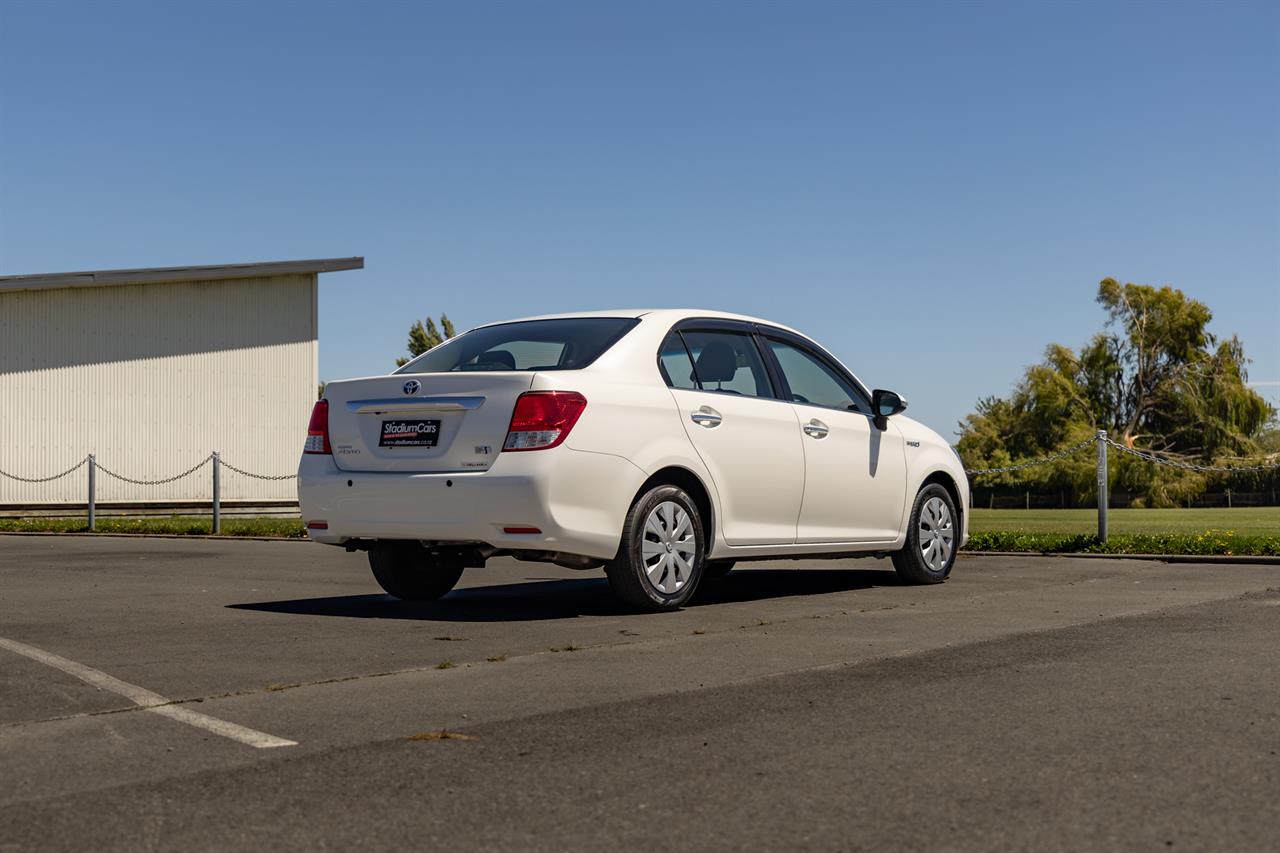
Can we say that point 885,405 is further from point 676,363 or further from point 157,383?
point 157,383

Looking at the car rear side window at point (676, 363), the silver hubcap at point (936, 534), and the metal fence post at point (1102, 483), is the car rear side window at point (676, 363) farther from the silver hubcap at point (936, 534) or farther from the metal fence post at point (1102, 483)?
the metal fence post at point (1102, 483)

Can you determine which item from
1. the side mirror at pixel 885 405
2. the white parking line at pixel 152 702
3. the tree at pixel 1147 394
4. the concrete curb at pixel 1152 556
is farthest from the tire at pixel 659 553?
the tree at pixel 1147 394

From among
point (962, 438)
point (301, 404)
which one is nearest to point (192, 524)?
point (301, 404)

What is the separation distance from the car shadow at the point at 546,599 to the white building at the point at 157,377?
19.6 meters

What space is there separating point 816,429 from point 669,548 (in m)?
1.69

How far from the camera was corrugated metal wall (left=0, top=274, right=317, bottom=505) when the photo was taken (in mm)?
27031

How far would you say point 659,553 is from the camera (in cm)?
796

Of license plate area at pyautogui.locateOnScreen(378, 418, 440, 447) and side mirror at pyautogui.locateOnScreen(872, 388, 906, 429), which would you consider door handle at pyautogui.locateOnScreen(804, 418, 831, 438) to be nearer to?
side mirror at pyautogui.locateOnScreen(872, 388, 906, 429)

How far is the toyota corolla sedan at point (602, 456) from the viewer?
24.4 ft

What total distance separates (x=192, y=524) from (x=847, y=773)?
1897 centimetres

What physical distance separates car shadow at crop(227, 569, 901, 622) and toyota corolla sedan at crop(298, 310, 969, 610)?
0.32m

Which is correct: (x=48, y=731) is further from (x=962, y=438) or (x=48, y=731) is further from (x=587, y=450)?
(x=962, y=438)

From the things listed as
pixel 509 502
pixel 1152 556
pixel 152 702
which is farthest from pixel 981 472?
pixel 152 702

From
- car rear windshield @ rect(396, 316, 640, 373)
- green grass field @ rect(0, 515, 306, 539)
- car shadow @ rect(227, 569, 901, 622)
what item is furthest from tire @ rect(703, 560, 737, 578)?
green grass field @ rect(0, 515, 306, 539)
